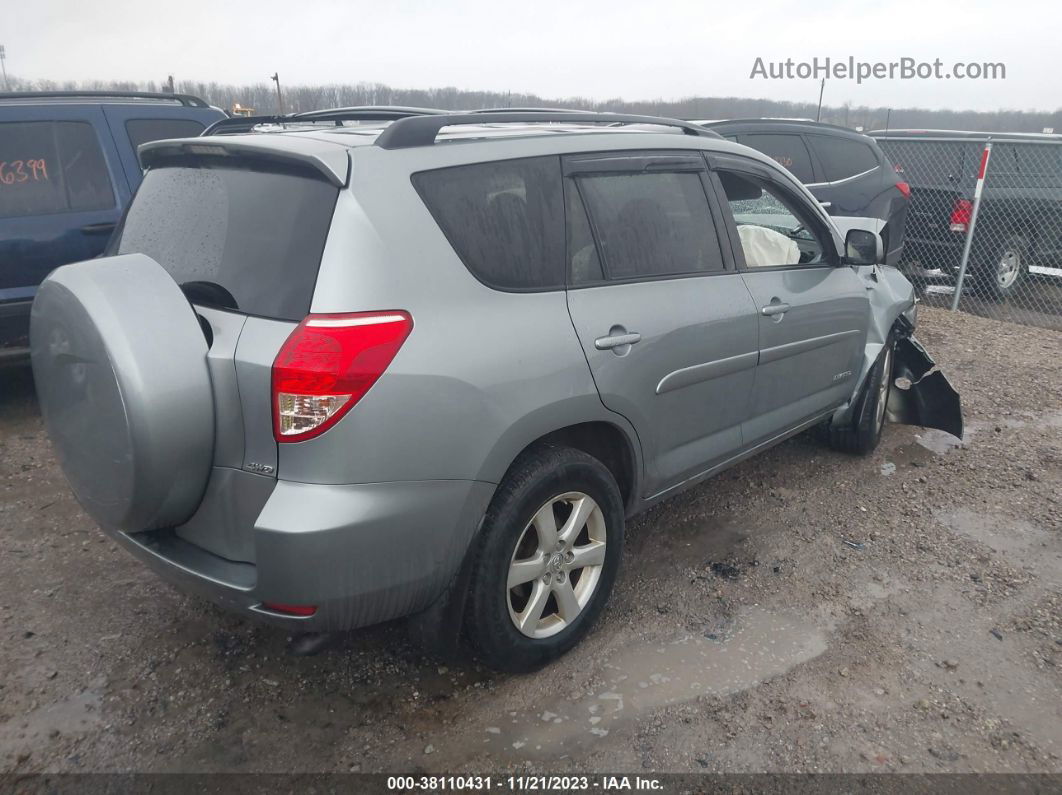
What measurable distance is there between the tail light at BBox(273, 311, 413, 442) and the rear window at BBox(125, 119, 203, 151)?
4153 mm

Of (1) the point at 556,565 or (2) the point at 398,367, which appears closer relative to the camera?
(2) the point at 398,367

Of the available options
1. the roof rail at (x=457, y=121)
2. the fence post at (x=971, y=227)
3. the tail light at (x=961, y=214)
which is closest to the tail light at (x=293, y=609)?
the roof rail at (x=457, y=121)

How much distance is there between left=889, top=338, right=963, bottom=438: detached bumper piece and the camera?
475 centimetres

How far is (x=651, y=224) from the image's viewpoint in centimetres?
306

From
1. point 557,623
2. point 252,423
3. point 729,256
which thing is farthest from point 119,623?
point 729,256

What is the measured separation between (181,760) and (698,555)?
2189 millimetres

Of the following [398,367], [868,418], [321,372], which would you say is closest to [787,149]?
[868,418]

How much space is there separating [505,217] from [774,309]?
4.80ft

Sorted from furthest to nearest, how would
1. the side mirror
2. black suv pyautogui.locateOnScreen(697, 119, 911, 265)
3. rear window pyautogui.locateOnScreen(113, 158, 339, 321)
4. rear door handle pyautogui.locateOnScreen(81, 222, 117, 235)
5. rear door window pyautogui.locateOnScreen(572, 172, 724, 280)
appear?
black suv pyautogui.locateOnScreen(697, 119, 911, 265)
rear door handle pyautogui.locateOnScreen(81, 222, 117, 235)
the side mirror
rear door window pyautogui.locateOnScreen(572, 172, 724, 280)
rear window pyautogui.locateOnScreen(113, 158, 339, 321)

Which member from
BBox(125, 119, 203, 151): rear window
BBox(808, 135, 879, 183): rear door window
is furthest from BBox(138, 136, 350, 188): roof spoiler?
BBox(808, 135, 879, 183): rear door window

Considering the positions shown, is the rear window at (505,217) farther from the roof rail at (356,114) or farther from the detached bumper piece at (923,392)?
the detached bumper piece at (923,392)

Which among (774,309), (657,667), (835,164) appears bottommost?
(657,667)

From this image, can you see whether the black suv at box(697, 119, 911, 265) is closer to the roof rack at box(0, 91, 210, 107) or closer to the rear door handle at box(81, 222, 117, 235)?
the roof rack at box(0, 91, 210, 107)

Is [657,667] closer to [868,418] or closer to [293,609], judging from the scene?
[293,609]
